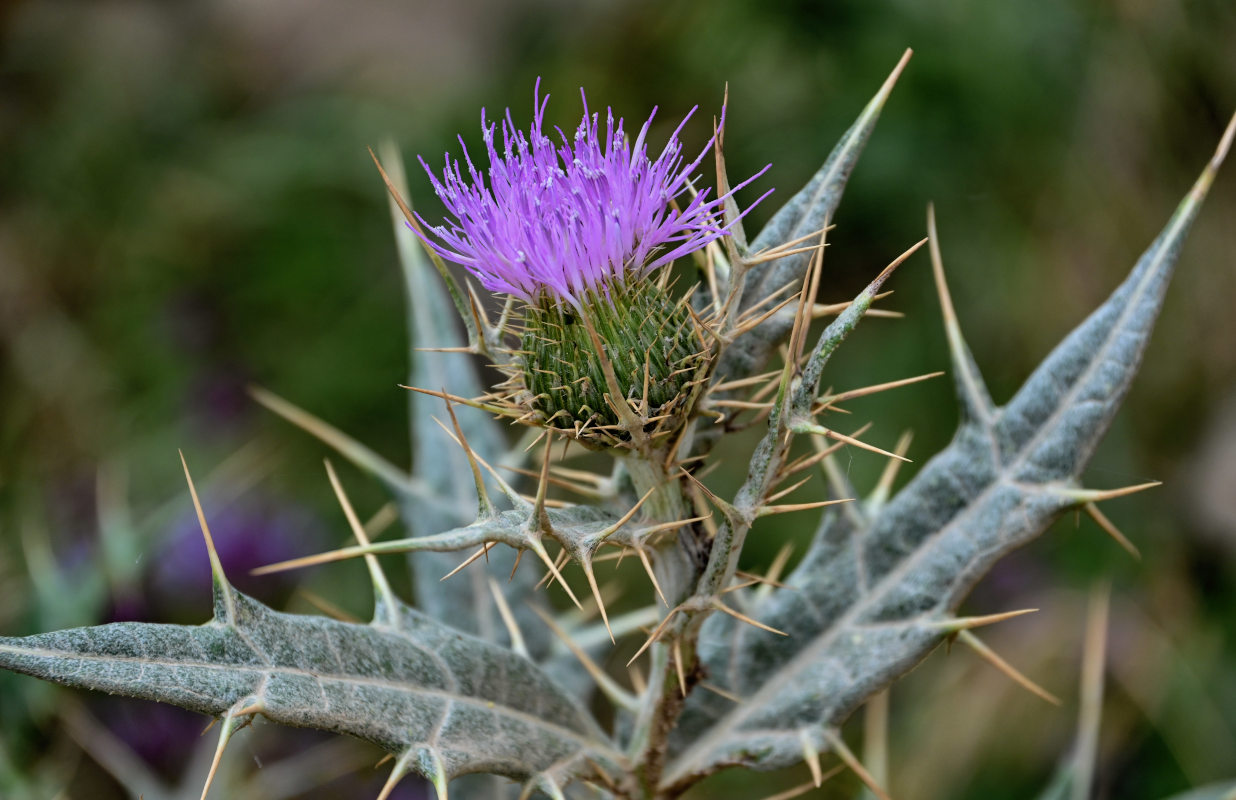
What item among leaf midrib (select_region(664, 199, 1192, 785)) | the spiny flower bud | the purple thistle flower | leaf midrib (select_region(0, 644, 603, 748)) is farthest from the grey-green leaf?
the purple thistle flower

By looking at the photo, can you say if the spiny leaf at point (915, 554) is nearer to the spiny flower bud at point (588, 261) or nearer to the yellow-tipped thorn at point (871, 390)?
the yellow-tipped thorn at point (871, 390)

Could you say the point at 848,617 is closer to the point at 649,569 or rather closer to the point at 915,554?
the point at 915,554

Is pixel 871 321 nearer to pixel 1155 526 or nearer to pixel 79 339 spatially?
pixel 1155 526

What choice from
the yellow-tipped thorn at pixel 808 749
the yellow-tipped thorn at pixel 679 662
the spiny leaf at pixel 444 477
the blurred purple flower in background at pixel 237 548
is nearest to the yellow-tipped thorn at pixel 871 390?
the yellow-tipped thorn at pixel 679 662

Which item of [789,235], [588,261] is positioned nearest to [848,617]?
→ [789,235]

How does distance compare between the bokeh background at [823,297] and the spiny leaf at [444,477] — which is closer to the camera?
the spiny leaf at [444,477]

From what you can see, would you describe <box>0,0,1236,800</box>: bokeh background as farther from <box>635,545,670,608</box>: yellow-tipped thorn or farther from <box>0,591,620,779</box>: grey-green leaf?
<box>635,545,670,608</box>: yellow-tipped thorn
